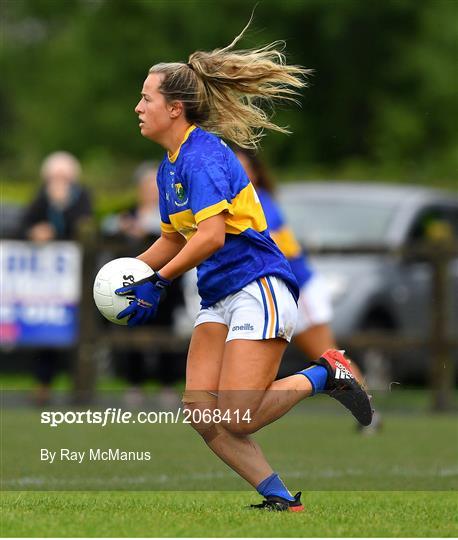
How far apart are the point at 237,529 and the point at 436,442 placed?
5.08m

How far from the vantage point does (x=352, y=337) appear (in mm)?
13617

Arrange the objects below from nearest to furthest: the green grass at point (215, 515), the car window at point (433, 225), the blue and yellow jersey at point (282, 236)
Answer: the green grass at point (215, 515) → the blue and yellow jersey at point (282, 236) → the car window at point (433, 225)

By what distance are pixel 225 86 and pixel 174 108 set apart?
29 cm

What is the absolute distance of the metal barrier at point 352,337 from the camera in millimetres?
13672

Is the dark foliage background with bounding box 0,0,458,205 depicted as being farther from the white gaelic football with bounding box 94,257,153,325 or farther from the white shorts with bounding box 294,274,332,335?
the white gaelic football with bounding box 94,257,153,325

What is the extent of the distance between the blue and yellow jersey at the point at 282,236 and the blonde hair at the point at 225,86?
11.5ft

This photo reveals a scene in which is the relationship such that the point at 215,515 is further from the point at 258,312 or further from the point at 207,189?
the point at 207,189

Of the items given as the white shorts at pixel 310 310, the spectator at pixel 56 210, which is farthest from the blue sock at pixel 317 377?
the spectator at pixel 56 210

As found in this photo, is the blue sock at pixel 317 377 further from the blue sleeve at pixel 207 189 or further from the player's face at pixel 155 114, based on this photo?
the player's face at pixel 155 114

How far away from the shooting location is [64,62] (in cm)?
4056

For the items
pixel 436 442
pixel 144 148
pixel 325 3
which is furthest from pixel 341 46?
pixel 436 442

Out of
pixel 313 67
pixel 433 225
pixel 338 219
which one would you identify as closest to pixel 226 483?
pixel 338 219

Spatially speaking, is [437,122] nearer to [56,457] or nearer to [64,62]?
[64,62]

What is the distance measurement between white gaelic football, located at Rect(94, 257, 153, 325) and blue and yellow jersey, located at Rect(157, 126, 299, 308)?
0.28 meters
